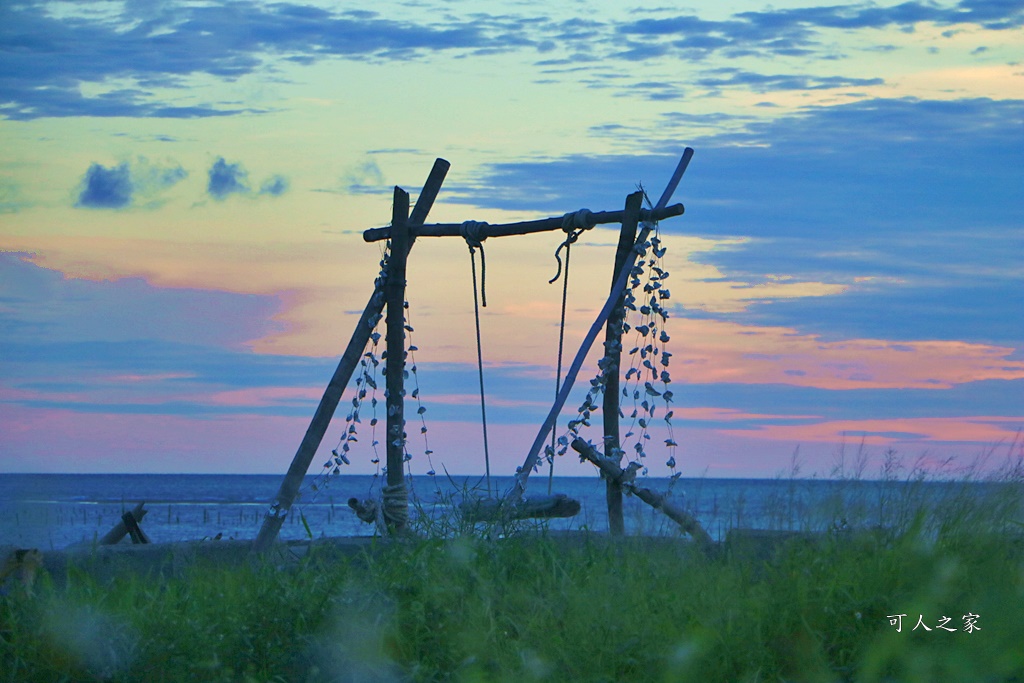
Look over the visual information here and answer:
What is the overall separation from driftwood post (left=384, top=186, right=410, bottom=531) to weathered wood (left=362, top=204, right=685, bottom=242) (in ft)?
0.42

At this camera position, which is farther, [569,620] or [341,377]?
[341,377]

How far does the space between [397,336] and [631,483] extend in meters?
1.91

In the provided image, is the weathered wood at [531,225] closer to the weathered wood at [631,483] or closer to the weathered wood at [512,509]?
the weathered wood at [631,483]

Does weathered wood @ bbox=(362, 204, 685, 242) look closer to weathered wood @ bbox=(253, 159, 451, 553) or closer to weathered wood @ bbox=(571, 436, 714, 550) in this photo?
weathered wood @ bbox=(253, 159, 451, 553)

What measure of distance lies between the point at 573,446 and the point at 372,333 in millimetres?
1642

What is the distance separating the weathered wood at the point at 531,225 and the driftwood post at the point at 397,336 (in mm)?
129

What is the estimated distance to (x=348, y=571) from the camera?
4.61 m

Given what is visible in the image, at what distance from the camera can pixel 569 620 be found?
3926mm

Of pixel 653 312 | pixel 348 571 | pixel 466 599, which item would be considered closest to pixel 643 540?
Answer: pixel 466 599

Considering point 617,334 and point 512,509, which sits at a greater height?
point 617,334

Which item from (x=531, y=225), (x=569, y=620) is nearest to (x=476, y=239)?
(x=531, y=225)

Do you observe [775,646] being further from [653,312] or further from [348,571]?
[653,312]

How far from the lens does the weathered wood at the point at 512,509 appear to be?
17.4 ft

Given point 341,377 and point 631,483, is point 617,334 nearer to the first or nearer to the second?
point 631,483
